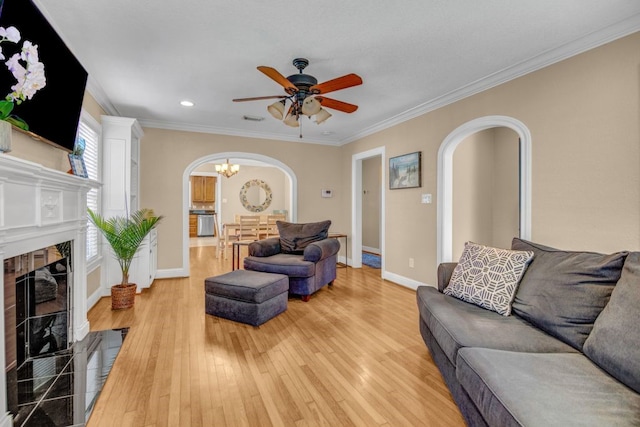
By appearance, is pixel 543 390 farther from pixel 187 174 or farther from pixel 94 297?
pixel 187 174

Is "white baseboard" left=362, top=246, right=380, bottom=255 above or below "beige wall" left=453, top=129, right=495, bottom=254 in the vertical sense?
below

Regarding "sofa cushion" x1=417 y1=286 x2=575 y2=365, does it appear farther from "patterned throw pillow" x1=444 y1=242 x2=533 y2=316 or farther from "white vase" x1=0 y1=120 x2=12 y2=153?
"white vase" x1=0 y1=120 x2=12 y2=153

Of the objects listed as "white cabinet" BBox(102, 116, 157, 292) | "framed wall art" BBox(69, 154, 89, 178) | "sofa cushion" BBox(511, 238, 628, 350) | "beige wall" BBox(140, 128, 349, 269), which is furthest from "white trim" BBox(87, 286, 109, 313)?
"sofa cushion" BBox(511, 238, 628, 350)

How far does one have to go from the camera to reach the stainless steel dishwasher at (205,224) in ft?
33.8

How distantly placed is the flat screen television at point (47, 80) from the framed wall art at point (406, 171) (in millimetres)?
3687

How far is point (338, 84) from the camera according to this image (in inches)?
99.8

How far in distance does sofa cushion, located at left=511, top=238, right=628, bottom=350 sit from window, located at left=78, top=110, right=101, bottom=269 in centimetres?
409

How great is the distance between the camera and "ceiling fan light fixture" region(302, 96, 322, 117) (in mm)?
2609

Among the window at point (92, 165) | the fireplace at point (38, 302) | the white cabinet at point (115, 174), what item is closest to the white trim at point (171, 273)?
the white cabinet at point (115, 174)


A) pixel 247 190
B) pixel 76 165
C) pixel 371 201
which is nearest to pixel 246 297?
pixel 76 165

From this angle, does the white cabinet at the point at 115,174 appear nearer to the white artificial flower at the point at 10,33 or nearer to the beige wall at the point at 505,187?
the white artificial flower at the point at 10,33

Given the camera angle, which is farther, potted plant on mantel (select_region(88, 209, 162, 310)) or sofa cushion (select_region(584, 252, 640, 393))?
potted plant on mantel (select_region(88, 209, 162, 310))

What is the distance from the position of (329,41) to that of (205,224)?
8977 mm

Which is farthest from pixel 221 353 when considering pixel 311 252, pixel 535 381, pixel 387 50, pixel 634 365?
pixel 387 50
